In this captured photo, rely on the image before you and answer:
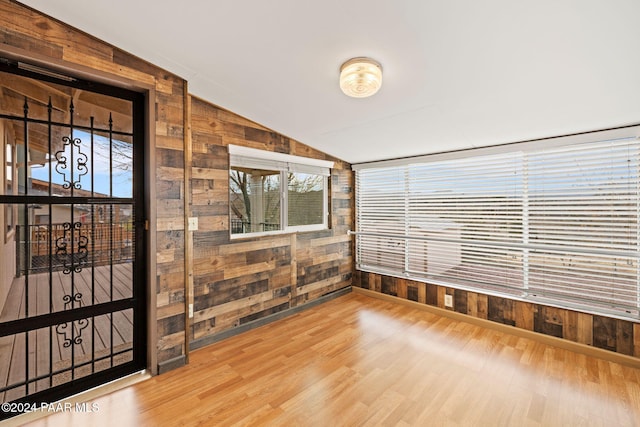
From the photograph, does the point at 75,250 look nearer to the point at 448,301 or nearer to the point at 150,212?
the point at 150,212

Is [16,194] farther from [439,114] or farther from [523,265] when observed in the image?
[523,265]

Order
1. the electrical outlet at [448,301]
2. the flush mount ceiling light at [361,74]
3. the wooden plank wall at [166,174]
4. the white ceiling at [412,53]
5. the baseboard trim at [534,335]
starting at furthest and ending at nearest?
the electrical outlet at [448,301] < the baseboard trim at [534,335] < the wooden plank wall at [166,174] < the flush mount ceiling light at [361,74] < the white ceiling at [412,53]

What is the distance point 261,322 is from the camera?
3256 mm

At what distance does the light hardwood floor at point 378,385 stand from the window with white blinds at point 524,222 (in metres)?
0.62

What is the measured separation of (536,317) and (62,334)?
159 inches

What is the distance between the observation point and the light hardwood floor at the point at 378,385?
1841mm

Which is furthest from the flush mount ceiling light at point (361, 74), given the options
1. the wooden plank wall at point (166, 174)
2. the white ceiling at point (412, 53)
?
the wooden plank wall at point (166, 174)

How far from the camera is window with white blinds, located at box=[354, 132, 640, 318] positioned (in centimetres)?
250

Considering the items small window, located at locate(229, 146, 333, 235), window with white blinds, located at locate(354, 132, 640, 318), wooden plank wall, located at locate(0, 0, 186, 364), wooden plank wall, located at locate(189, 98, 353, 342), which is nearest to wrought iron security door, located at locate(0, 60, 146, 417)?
wooden plank wall, located at locate(0, 0, 186, 364)

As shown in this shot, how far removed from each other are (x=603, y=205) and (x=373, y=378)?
2.48m

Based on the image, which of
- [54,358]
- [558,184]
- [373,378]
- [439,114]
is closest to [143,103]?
[54,358]

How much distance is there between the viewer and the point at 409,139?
319 centimetres

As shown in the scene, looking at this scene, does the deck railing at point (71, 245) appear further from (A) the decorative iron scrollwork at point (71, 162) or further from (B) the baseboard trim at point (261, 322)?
(B) the baseboard trim at point (261, 322)

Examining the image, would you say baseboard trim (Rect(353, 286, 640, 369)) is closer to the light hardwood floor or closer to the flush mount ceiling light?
the light hardwood floor
